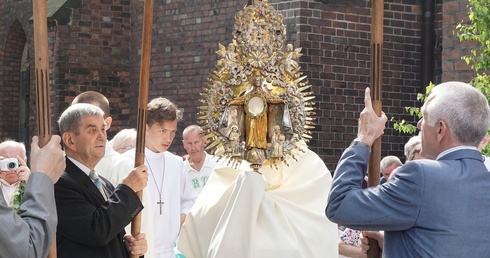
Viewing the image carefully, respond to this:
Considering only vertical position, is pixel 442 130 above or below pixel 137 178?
above

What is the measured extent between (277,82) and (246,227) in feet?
2.93

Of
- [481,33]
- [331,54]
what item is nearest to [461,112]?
[481,33]

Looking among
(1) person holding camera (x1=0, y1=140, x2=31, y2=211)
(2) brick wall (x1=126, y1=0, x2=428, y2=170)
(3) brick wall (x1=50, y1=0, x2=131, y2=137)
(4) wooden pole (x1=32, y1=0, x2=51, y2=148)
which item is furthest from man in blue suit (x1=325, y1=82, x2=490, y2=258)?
(3) brick wall (x1=50, y1=0, x2=131, y2=137)

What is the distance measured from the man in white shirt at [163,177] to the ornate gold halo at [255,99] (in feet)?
3.37

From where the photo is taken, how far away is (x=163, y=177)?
8.10m

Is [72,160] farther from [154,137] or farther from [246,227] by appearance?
[154,137]

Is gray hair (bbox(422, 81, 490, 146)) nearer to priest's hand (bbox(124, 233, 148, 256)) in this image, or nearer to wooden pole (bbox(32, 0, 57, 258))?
wooden pole (bbox(32, 0, 57, 258))

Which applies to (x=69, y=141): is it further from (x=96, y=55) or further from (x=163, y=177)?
(x=96, y=55)

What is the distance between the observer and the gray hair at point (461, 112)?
426cm

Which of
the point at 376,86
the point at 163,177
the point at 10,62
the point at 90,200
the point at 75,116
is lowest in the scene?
the point at 163,177

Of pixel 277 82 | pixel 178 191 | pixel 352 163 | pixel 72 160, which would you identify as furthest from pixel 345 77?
pixel 352 163

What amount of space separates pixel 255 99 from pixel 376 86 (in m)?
1.93

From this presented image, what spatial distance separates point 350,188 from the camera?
4.37 metres

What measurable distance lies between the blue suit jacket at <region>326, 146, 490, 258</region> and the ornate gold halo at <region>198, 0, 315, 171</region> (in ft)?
7.41
